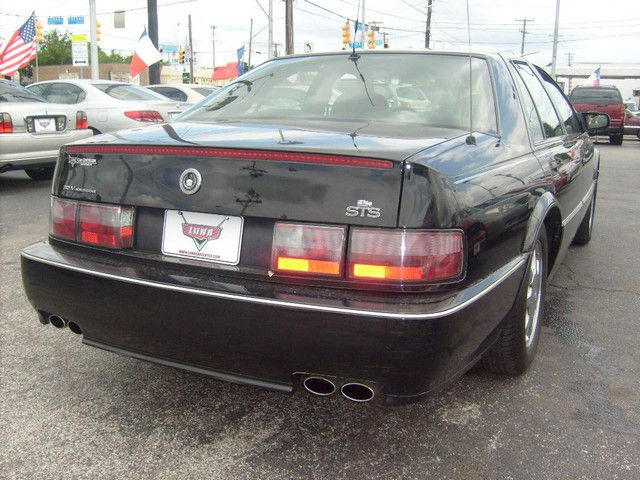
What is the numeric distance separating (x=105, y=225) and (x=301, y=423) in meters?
1.10

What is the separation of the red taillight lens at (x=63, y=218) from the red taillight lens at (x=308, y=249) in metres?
0.95

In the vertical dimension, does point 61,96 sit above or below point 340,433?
above

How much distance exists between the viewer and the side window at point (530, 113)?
3.35 m

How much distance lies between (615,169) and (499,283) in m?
12.0

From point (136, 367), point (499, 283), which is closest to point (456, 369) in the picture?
point (499, 283)

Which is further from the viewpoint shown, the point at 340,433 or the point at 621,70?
the point at 621,70

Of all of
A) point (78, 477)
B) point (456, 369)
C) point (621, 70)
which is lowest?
point (78, 477)

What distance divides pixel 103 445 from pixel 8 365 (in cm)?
99

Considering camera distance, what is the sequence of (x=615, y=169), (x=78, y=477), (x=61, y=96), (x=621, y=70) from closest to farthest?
(x=78, y=477) < (x=61, y=96) < (x=615, y=169) < (x=621, y=70)

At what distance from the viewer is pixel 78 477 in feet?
7.37

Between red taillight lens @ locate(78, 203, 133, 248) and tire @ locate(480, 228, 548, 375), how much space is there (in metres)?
1.52

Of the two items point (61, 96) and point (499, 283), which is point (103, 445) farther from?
point (61, 96)

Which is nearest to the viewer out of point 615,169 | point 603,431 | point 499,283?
point 499,283

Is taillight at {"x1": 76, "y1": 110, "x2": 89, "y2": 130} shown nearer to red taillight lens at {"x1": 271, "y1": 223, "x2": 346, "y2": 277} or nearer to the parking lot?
the parking lot
